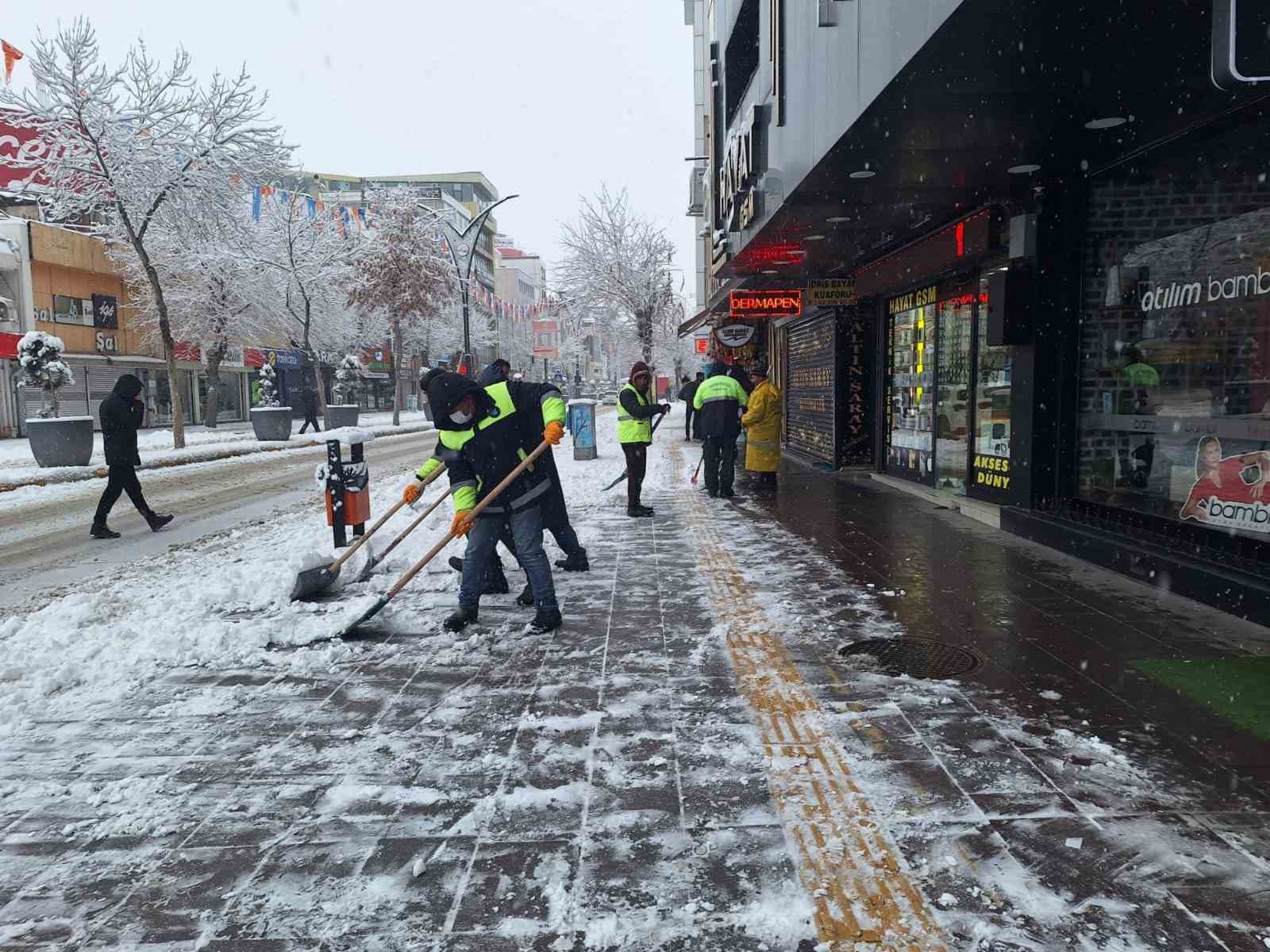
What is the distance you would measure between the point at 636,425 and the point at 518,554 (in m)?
4.69

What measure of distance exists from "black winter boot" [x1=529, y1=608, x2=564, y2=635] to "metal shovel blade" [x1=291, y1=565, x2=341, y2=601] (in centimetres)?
177

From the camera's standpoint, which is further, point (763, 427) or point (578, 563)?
point (763, 427)

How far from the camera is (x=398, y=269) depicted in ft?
124

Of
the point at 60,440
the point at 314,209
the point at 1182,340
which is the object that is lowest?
the point at 60,440

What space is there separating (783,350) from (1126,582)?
47.1 ft

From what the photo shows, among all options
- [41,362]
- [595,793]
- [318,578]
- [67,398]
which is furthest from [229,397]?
[595,793]

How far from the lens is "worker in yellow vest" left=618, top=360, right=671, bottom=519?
9.95 metres

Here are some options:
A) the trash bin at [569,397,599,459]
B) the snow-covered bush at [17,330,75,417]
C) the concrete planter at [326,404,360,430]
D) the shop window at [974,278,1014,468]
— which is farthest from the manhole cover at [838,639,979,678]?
the concrete planter at [326,404,360,430]

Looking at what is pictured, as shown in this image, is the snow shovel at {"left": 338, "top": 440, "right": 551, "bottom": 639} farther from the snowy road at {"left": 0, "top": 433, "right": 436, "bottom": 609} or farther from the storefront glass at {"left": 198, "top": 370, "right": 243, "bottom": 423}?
the storefront glass at {"left": 198, "top": 370, "right": 243, "bottom": 423}

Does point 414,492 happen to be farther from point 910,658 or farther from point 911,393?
point 911,393

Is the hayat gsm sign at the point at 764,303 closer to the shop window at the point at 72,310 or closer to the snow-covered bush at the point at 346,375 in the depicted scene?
the shop window at the point at 72,310

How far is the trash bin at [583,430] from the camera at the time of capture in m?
19.1

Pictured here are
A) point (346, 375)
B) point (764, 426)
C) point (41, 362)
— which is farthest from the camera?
point (346, 375)

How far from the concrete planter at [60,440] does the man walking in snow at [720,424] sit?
13.6 metres
